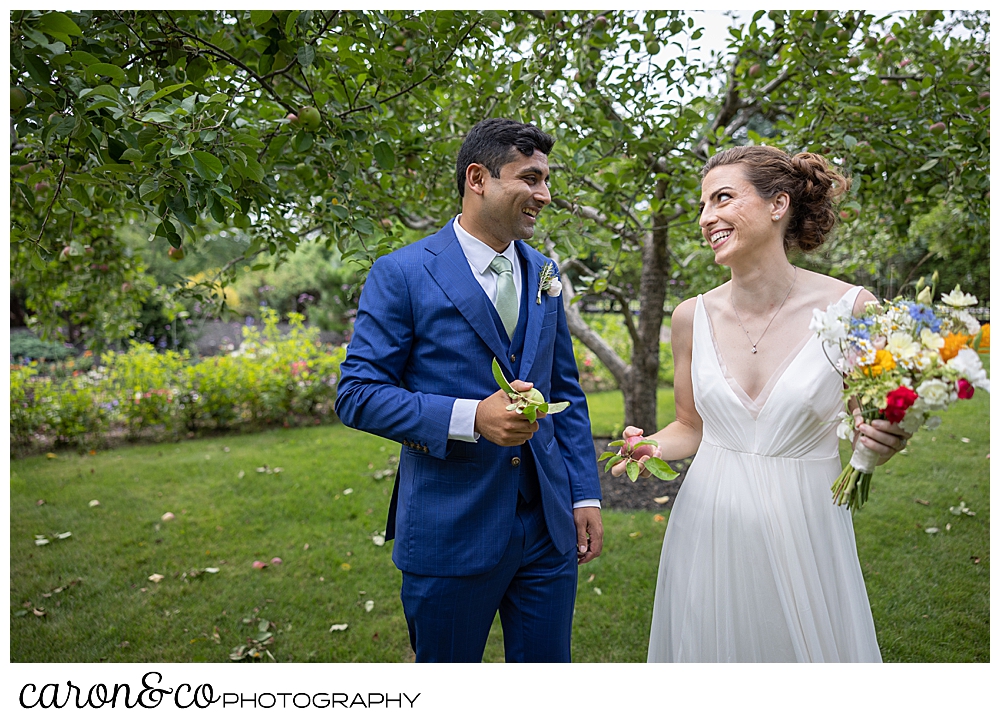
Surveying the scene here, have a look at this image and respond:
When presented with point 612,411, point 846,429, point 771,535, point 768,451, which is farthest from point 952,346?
point 612,411

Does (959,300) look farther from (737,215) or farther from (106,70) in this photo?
(106,70)

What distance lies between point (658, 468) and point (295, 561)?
3.02 m

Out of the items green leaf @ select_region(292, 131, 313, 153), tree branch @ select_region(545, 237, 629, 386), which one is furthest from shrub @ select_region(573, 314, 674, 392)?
green leaf @ select_region(292, 131, 313, 153)

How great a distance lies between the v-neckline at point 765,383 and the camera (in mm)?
1682

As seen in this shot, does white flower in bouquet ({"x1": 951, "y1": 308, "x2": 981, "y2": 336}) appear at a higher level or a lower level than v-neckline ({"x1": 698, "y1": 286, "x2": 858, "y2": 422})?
higher

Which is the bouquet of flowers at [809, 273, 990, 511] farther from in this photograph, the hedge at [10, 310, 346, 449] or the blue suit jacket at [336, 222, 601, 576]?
the hedge at [10, 310, 346, 449]

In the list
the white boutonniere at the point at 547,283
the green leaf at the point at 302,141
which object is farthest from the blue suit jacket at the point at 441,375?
the green leaf at the point at 302,141

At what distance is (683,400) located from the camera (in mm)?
1966

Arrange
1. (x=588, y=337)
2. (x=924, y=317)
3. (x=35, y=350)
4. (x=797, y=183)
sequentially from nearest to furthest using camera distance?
(x=924, y=317) → (x=797, y=183) → (x=588, y=337) → (x=35, y=350)

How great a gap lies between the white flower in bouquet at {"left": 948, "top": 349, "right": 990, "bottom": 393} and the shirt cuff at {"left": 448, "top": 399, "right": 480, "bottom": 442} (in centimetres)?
104

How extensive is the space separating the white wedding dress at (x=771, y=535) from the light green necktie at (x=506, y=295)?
54cm

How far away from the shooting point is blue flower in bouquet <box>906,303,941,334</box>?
1325 mm
